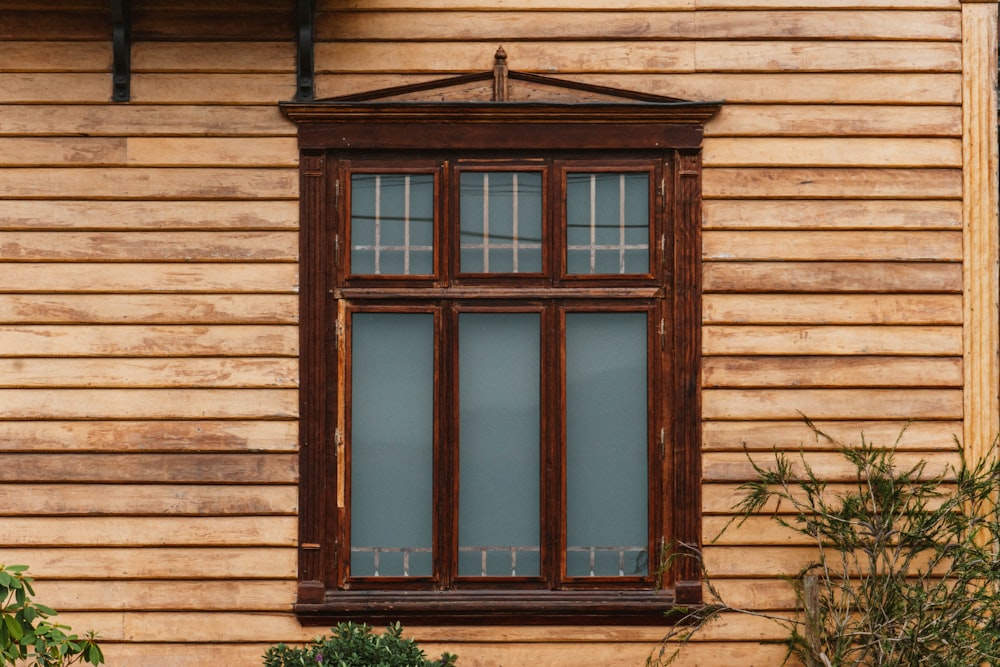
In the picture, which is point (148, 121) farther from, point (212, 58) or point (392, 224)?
point (392, 224)

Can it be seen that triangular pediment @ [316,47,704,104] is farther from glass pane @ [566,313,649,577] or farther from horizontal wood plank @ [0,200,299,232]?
glass pane @ [566,313,649,577]

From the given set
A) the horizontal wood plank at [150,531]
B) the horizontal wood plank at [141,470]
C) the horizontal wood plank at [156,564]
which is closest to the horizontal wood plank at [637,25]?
the horizontal wood plank at [141,470]

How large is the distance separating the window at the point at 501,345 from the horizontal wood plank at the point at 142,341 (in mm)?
296

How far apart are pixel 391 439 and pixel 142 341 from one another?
1.37 m

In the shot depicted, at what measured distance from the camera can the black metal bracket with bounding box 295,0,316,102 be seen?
5531 mm

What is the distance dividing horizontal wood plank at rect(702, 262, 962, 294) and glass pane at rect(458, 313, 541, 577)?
1.00m

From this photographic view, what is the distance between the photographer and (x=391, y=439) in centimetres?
564

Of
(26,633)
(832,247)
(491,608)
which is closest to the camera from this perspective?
(26,633)

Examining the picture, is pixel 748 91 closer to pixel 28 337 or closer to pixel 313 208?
pixel 313 208

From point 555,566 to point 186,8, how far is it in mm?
3481

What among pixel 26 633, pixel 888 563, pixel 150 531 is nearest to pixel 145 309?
pixel 150 531

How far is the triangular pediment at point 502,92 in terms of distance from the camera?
561 cm

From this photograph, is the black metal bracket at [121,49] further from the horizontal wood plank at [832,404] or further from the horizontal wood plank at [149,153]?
the horizontal wood plank at [832,404]

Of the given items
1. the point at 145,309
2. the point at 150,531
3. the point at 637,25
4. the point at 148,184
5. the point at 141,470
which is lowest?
the point at 150,531
